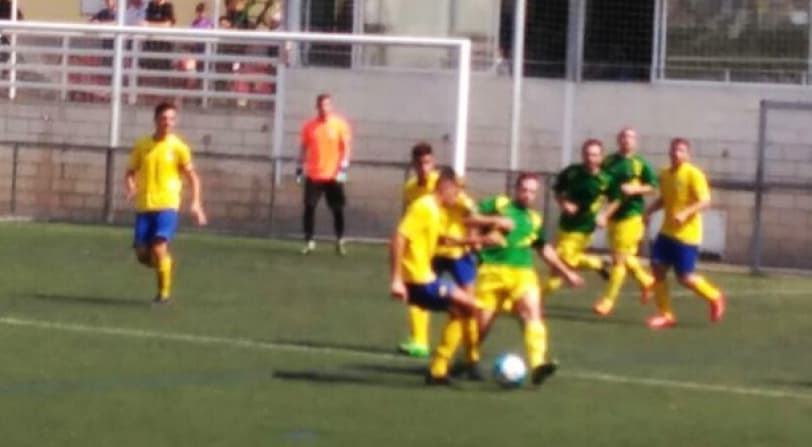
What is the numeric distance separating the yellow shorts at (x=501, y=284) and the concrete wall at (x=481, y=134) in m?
13.9

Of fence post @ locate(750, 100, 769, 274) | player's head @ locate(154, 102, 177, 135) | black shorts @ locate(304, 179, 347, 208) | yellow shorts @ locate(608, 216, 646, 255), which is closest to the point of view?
player's head @ locate(154, 102, 177, 135)

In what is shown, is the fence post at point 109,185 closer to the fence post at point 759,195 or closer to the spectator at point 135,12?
the spectator at point 135,12

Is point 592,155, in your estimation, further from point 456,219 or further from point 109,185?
point 109,185

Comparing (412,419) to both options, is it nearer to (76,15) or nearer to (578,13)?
(578,13)

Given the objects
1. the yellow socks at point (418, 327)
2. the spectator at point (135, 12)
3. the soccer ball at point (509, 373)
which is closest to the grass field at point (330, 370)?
the soccer ball at point (509, 373)

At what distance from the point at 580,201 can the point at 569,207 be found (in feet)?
1.08

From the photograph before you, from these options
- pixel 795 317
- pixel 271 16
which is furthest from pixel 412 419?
pixel 271 16

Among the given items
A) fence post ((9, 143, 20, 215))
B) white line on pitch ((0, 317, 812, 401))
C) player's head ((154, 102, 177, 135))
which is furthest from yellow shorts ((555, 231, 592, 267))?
fence post ((9, 143, 20, 215))

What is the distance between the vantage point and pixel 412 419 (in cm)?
1459

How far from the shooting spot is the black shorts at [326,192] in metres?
29.0

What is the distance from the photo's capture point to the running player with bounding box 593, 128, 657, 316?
22438mm

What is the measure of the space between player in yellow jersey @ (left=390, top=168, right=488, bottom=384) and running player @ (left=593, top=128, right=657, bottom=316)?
6.23 metres

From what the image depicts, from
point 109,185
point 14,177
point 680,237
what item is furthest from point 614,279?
point 14,177

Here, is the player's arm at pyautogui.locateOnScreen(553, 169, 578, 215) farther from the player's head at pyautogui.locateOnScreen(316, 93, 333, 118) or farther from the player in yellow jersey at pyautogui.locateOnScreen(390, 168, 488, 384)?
the player's head at pyautogui.locateOnScreen(316, 93, 333, 118)
